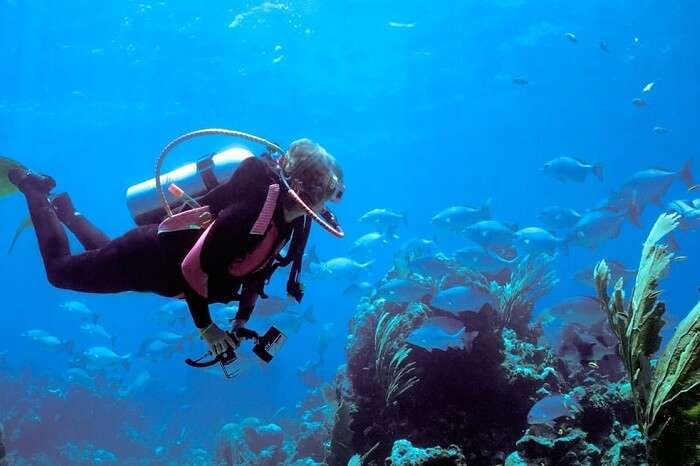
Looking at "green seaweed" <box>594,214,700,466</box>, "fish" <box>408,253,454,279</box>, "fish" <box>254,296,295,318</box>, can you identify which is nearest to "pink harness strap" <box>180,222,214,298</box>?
"green seaweed" <box>594,214,700,466</box>

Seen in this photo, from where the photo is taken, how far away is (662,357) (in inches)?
107

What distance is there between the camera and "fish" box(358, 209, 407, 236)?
Result: 15.9 meters

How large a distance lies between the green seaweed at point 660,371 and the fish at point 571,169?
36.1 feet

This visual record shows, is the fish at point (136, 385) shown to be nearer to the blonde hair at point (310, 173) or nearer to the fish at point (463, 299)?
the fish at point (463, 299)

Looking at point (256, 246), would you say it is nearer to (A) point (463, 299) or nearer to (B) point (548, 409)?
(B) point (548, 409)

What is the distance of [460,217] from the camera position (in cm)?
1332

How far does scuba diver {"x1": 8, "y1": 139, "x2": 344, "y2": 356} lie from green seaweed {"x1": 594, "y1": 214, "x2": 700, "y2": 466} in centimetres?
201

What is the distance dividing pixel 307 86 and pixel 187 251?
30253 mm

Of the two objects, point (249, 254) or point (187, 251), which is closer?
point (249, 254)

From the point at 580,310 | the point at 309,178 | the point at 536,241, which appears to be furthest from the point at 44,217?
the point at 536,241

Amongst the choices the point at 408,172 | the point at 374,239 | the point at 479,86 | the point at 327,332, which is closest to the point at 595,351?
the point at 374,239

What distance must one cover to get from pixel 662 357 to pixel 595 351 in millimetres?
3639

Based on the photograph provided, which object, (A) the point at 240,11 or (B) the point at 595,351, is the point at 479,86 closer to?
(A) the point at 240,11

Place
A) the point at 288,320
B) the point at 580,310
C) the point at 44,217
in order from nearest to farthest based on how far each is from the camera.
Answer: the point at 44,217 < the point at 580,310 < the point at 288,320
